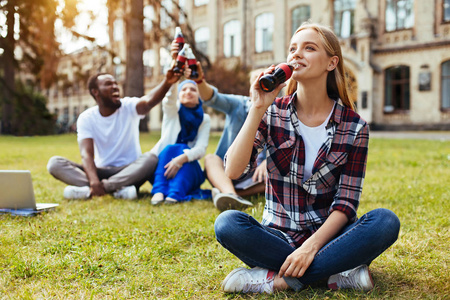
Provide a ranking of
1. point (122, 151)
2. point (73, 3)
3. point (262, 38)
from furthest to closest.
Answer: point (262, 38), point (73, 3), point (122, 151)

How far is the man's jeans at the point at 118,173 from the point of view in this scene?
513 cm

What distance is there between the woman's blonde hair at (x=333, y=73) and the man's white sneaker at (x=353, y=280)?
0.88m

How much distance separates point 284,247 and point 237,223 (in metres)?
0.27

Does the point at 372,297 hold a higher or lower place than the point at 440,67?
lower

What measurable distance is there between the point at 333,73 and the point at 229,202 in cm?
207

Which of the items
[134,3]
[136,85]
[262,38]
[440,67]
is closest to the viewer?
[134,3]

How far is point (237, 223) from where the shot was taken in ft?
7.65

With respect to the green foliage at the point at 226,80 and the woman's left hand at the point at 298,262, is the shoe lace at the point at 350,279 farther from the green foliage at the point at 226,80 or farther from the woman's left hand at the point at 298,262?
the green foliage at the point at 226,80

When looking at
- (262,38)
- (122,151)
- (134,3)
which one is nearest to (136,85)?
(134,3)

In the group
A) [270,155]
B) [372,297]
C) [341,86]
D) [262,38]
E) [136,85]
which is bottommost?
[372,297]

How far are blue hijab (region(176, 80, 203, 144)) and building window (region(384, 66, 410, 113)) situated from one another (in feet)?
73.8

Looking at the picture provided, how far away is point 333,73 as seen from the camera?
2.57m

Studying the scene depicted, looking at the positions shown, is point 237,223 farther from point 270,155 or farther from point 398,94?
point 398,94

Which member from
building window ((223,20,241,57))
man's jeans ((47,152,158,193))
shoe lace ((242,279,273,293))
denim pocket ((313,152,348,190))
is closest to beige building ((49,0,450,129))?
building window ((223,20,241,57))
